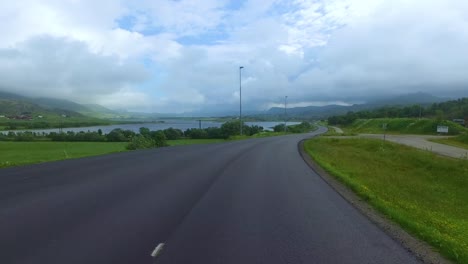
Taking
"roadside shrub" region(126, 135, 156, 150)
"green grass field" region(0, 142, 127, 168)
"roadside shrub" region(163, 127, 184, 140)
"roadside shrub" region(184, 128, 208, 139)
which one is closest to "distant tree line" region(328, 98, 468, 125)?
"roadside shrub" region(184, 128, 208, 139)

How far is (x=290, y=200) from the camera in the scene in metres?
9.80

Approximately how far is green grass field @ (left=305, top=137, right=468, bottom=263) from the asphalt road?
0.85m

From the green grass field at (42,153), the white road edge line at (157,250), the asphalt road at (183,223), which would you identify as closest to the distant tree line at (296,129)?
the green grass field at (42,153)

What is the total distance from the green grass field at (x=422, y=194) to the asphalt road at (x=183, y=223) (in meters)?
0.85

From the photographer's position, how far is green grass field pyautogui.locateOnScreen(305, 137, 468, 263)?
7.02 m

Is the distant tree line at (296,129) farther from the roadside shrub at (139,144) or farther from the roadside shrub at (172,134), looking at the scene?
the roadside shrub at (139,144)

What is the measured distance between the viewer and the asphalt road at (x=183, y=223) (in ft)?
18.0

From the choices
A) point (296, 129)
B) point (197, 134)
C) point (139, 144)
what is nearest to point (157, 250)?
point (139, 144)

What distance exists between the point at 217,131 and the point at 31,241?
74.6 metres

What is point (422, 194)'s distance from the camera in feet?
50.4

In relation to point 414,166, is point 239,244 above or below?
above

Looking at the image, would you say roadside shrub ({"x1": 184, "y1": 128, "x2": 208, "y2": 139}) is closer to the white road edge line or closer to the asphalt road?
the asphalt road

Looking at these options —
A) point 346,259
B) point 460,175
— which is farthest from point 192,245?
point 460,175

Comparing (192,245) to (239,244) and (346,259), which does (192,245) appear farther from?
(346,259)
